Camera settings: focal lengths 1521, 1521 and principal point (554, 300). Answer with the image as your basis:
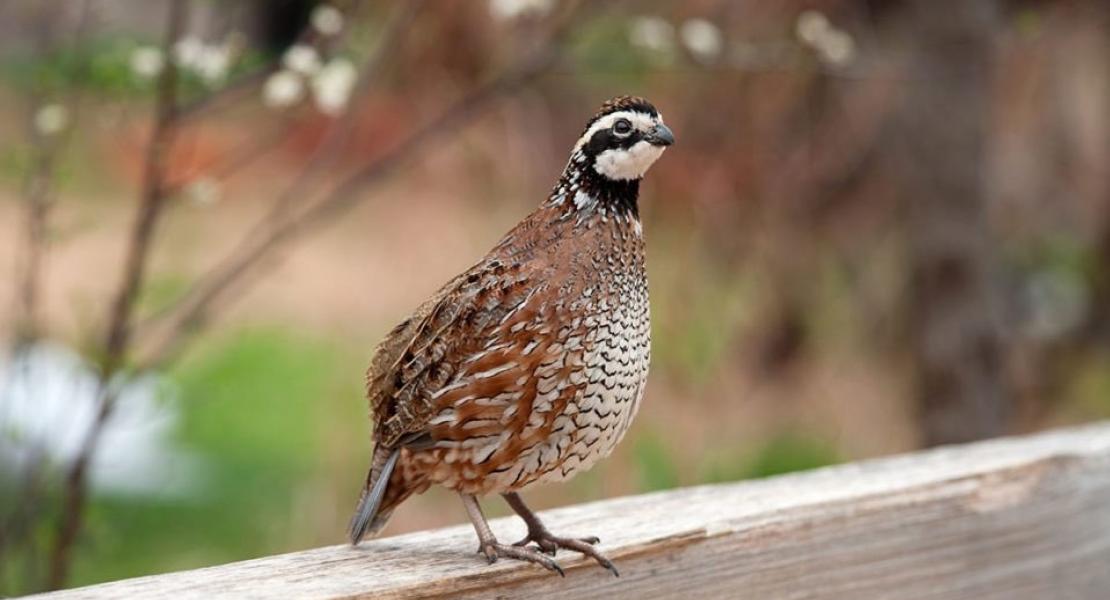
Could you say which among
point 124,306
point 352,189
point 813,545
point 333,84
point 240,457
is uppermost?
point 333,84

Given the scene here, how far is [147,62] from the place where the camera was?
359cm

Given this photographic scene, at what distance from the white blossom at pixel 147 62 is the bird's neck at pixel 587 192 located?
Answer: 5.15 feet

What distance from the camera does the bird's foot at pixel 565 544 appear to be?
2.32 meters

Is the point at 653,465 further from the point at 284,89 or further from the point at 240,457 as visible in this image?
the point at 240,457

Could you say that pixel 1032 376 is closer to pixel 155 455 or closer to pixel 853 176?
pixel 853 176

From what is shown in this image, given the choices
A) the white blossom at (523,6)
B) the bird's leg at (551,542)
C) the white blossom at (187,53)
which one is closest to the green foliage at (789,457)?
the white blossom at (523,6)

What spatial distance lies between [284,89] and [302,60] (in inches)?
3.5

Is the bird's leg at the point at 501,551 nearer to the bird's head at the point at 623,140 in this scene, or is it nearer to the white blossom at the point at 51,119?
the bird's head at the point at 623,140

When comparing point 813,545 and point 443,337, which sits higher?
point 443,337

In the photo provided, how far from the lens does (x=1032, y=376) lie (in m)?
7.42

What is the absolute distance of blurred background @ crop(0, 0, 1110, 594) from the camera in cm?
390

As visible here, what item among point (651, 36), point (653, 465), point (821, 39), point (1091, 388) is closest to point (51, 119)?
point (651, 36)

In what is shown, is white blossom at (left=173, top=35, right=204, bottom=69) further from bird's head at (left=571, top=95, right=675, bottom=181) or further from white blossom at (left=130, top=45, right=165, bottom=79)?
bird's head at (left=571, top=95, right=675, bottom=181)

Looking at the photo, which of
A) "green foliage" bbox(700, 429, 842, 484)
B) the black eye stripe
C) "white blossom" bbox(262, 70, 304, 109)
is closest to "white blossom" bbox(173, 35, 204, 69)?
"white blossom" bbox(262, 70, 304, 109)
